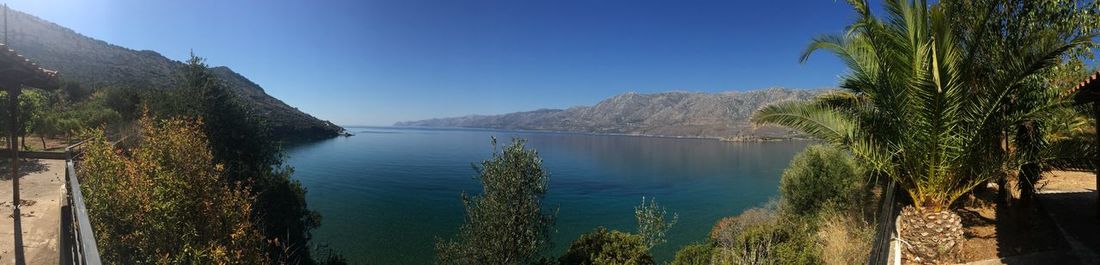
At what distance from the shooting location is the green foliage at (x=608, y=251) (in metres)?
18.5

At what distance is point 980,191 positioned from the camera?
1189 centimetres

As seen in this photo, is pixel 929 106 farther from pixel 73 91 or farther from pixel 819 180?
pixel 73 91

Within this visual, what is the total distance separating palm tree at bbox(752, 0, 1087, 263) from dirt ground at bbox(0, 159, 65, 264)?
13.6 meters

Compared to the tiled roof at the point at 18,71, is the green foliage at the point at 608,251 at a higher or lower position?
lower

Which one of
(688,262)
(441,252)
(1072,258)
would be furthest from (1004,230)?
(441,252)

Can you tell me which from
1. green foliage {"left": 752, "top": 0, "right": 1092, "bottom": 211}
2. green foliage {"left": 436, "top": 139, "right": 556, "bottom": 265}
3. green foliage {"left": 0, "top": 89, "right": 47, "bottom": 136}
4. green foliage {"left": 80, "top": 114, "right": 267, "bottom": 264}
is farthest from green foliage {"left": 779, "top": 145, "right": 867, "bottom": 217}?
green foliage {"left": 0, "top": 89, "right": 47, "bottom": 136}

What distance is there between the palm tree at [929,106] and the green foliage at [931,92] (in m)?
0.02

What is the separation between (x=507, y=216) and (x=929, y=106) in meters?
14.9

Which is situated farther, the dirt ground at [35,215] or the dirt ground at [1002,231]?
the dirt ground at [1002,231]

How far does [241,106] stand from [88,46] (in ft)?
302

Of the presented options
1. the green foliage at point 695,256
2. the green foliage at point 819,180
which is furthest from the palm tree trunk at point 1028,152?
the green foliage at point 819,180

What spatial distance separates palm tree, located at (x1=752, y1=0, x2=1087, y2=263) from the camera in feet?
23.4

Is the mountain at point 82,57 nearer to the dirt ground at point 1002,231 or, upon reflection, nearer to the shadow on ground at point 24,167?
the shadow on ground at point 24,167

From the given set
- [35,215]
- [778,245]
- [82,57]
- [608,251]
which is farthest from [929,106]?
[82,57]
